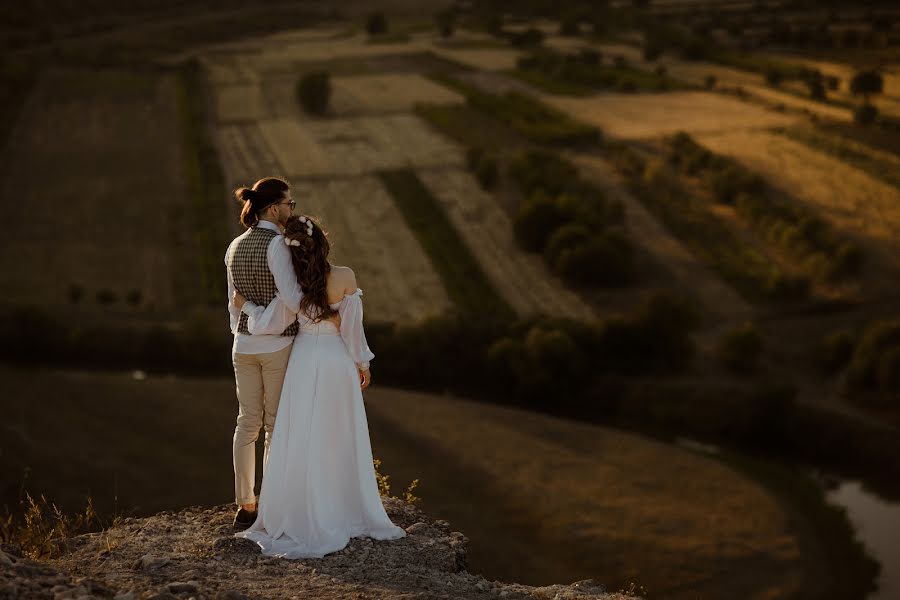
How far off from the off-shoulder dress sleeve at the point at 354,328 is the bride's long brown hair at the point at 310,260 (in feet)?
0.70

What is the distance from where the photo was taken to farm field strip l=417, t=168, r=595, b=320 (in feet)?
118

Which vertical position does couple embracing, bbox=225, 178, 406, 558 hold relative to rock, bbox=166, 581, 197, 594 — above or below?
above

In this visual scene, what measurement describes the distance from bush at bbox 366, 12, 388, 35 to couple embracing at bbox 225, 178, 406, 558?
73920mm

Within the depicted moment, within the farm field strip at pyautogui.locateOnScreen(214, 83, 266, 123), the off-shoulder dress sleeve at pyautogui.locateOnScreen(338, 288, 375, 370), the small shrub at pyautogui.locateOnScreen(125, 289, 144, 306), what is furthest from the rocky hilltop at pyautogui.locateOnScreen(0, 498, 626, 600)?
the farm field strip at pyautogui.locateOnScreen(214, 83, 266, 123)

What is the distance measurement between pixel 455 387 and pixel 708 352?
22.9 ft

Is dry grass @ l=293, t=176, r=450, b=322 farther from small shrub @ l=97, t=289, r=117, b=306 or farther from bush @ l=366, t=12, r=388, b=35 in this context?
bush @ l=366, t=12, r=388, b=35

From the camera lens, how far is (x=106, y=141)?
54.8 m

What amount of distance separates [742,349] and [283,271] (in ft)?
76.6

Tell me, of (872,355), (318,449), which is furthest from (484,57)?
(318,449)

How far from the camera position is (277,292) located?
1038 centimetres

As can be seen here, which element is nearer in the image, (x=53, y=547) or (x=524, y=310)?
(x=53, y=547)

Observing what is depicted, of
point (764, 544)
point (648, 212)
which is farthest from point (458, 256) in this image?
point (764, 544)

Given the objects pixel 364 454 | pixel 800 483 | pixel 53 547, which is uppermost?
pixel 364 454

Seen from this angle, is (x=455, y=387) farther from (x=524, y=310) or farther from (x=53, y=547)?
(x=53, y=547)
